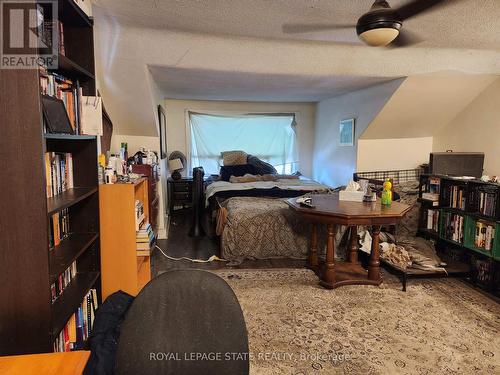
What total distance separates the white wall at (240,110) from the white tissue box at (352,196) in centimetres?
350

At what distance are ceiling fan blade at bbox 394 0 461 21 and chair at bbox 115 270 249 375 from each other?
1770 mm

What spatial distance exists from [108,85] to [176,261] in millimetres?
1928

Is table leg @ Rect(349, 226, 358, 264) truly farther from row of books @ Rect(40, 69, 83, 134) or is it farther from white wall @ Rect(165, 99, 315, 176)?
white wall @ Rect(165, 99, 315, 176)

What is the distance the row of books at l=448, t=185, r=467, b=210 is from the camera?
10.2ft

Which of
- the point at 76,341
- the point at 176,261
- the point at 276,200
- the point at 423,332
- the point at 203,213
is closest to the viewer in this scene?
the point at 76,341

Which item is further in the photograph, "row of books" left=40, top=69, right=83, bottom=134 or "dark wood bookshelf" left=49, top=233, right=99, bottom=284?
"row of books" left=40, top=69, right=83, bottom=134

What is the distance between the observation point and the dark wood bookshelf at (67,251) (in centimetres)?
142

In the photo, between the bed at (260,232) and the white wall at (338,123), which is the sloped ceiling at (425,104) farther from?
the bed at (260,232)

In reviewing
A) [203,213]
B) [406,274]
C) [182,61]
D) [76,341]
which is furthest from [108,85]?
[406,274]

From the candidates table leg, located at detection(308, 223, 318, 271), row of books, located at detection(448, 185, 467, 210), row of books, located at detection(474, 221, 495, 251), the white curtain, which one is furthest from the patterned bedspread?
the white curtain

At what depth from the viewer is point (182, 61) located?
10.8ft

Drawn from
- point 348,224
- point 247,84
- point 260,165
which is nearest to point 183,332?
point 348,224

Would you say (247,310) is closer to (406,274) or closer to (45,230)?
(406,274)

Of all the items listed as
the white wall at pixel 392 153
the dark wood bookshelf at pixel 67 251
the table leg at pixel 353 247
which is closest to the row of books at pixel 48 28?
the dark wood bookshelf at pixel 67 251
